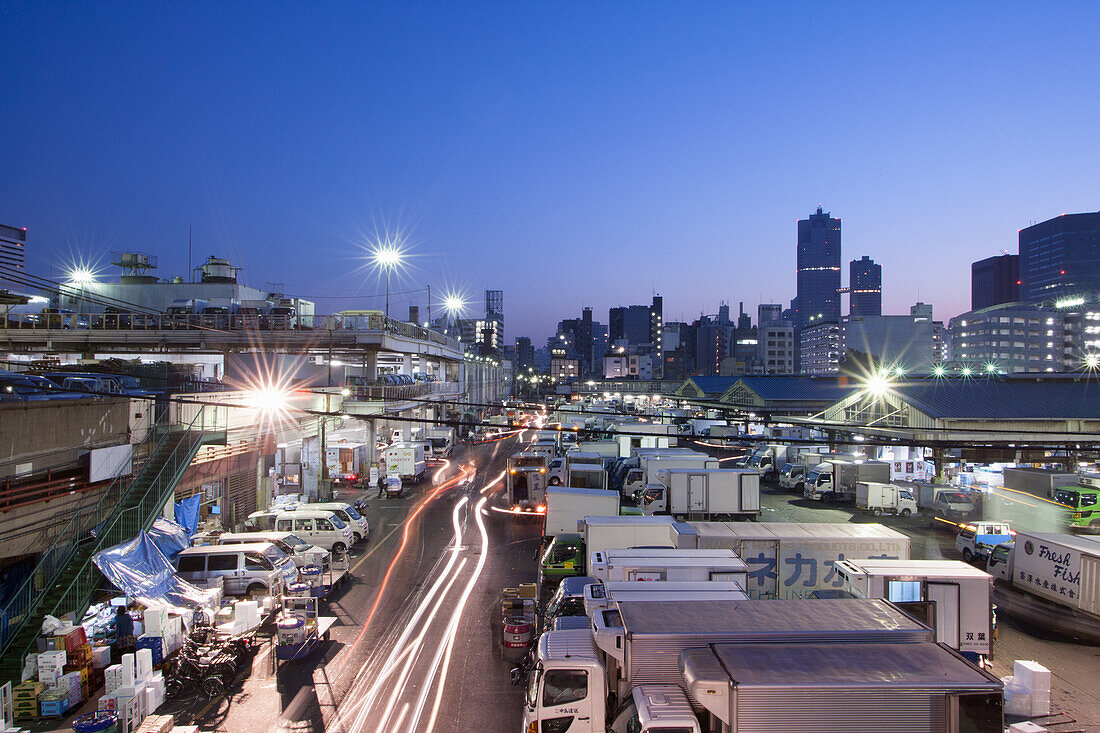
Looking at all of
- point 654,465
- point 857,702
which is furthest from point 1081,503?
point 857,702

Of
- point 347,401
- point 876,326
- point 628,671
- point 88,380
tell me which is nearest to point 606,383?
point 876,326

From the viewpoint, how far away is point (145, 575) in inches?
489

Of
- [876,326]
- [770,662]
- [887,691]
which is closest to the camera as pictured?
[887,691]

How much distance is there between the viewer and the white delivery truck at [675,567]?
10891mm

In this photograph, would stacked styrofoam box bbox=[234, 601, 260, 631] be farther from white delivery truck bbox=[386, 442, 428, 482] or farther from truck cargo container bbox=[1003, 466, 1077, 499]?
truck cargo container bbox=[1003, 466, 1077, 499]

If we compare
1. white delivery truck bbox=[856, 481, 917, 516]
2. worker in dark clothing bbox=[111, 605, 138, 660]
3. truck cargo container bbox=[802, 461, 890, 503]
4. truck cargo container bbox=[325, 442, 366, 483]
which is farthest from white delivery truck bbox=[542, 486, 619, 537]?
truck cargo container bbox=[325, 442, 366, 483]

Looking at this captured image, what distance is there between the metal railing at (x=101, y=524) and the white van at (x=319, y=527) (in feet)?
11.0

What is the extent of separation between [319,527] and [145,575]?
5.77 meters

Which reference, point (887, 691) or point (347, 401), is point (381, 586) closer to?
point (887, 691)

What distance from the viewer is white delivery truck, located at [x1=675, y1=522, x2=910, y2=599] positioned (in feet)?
41.2

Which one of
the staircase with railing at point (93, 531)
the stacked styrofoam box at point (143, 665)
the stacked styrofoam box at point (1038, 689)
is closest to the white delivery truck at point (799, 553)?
the stacked styrofoam box at point (1038, 689)

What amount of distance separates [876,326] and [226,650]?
12351cm

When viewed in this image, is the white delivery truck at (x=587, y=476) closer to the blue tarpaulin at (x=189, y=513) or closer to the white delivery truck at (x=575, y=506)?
the white delivery truck at (x=575, y=506)

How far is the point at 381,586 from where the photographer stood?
15203mm
